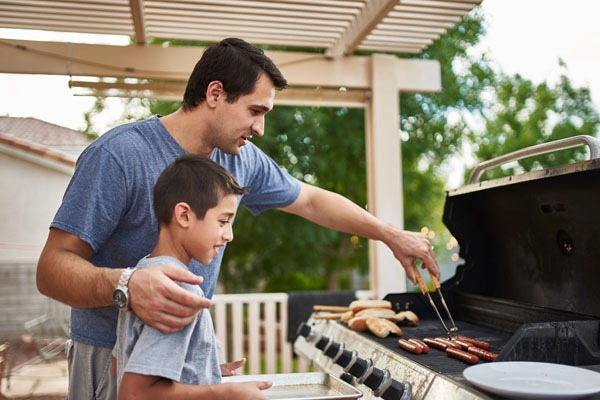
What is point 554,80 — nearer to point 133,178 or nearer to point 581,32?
point 581,32

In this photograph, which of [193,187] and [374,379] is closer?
[193,187]

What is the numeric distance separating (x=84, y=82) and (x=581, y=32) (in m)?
9.24

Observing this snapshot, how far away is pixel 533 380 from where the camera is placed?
1.42 m

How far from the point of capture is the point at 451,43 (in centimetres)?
919

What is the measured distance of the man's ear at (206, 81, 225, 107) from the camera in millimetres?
1784

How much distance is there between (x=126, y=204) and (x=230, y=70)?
0.48m

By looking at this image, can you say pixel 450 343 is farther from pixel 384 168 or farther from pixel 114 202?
pixel 384 168

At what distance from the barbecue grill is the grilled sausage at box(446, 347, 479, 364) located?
0.02m

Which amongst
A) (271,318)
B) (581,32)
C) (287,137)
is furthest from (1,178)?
(581,32)

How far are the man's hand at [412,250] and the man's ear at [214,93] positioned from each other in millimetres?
919

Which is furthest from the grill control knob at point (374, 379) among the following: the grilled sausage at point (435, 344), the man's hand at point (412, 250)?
the man's hand at point (412, 250)

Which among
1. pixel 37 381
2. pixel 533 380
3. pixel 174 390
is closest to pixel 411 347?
pixel 533 380

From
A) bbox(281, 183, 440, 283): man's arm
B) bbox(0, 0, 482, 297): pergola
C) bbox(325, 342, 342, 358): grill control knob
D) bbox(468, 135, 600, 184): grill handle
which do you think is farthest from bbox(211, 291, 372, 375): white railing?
bbox(468, 135, 600, 184): grill handle

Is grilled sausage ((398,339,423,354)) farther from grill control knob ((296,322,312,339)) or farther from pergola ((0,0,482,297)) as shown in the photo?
pergola ((0,0,482,297))
